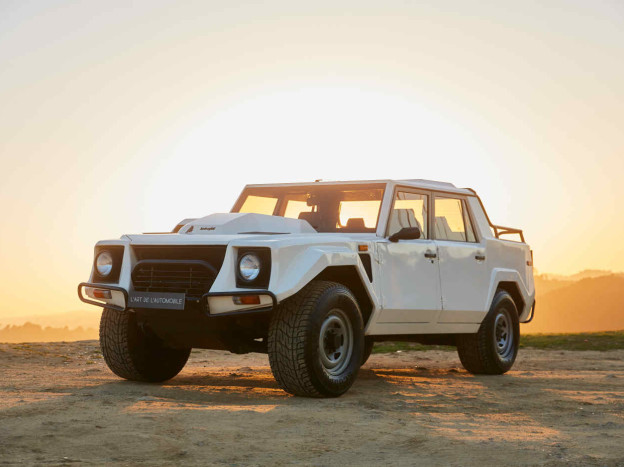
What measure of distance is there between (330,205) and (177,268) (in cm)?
206

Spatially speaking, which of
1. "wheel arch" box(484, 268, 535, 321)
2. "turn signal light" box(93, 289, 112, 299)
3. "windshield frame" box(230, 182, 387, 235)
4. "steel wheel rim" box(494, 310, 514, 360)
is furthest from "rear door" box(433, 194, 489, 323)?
"turn signal light" box(93, 289, 112, 299)

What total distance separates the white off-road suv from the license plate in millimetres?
11

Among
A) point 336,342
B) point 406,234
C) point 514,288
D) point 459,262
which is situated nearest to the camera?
point 336,342

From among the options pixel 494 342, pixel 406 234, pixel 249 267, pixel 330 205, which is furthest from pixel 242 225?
pixel 494 342

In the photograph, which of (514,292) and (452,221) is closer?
(452,221)

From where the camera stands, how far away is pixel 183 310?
7445 mm

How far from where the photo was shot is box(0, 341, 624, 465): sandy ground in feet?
17.4

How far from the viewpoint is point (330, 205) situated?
29.8ft

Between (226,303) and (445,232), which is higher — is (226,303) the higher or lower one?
the lower one

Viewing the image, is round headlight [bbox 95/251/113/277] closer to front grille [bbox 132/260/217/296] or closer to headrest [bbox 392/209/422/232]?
front grille [bbox 132/260/217/296]

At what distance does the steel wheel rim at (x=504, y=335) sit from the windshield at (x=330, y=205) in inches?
105

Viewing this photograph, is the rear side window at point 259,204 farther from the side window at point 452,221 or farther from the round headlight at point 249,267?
the round headlight at point 249,267

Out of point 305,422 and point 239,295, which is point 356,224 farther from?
point 305,422

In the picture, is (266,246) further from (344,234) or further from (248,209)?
(248,209)
